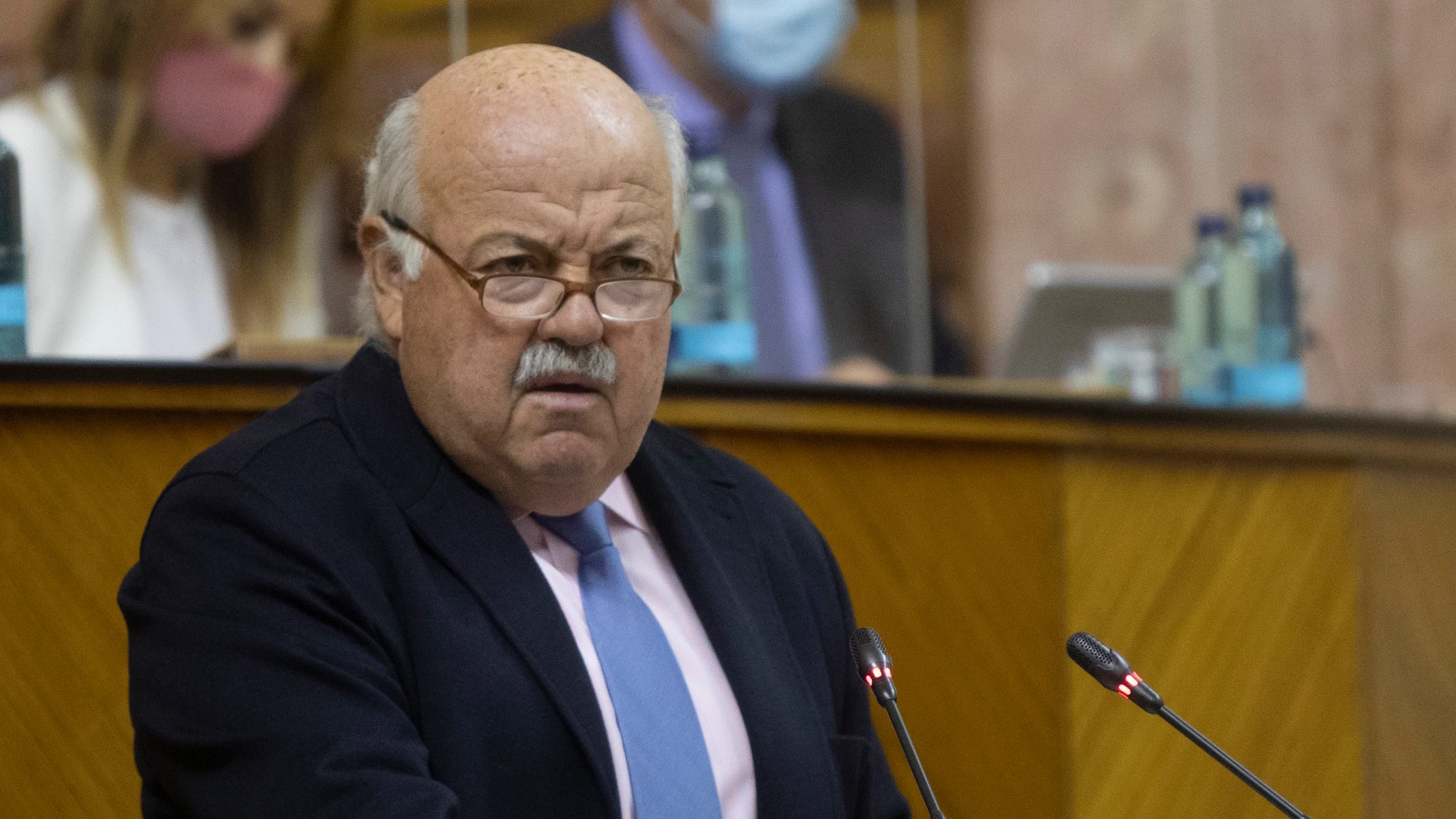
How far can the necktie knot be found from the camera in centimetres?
157

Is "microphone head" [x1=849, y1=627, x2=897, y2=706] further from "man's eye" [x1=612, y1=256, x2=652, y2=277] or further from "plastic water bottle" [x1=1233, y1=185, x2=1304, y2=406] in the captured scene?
"plastic water bottle" [x1=1233, y1=185, x2=1304, y2=406]

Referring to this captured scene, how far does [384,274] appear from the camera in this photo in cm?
158

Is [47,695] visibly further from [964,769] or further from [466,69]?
[964,769]

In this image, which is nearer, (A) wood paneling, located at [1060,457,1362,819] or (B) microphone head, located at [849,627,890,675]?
(B) microphone head, located at [849,627,890,675]

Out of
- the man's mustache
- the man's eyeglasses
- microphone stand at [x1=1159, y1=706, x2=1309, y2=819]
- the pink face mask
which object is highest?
the pink face mask

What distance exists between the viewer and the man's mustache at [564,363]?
1487mm

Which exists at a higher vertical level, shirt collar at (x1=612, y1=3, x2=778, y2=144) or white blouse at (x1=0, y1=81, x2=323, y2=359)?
shirt collar at (x1=612, y1=3, x2=778, y2=144)

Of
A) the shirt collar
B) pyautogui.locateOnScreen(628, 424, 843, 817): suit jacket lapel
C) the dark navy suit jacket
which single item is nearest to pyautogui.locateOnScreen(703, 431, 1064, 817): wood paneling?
pyautogui.locateOnScreen(628, 424, 843, 817): suit jacket lapel

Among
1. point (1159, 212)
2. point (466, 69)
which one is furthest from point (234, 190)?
point (1159, 212)

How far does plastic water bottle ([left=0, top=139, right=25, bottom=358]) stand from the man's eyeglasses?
0.77 metres

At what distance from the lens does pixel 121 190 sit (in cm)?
348

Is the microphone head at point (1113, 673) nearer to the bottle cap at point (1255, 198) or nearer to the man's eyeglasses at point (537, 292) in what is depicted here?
the man's eyeglasses at point (537, 292)

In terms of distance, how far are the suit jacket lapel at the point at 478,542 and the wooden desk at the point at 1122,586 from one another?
71cm

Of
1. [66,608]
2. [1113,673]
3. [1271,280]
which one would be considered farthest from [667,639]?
[1271,280]
